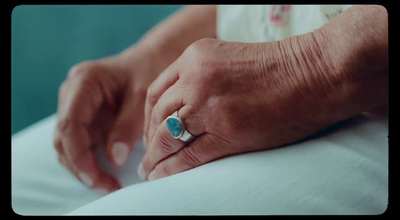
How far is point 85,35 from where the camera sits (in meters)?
1.16

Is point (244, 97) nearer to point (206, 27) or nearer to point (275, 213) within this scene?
point (275, 213)

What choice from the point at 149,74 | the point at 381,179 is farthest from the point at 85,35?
the point at 381,179

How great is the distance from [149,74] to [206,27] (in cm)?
12

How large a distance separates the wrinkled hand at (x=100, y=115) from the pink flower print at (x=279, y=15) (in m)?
0.24

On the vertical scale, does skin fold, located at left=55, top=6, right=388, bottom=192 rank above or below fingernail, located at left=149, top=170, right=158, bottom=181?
above

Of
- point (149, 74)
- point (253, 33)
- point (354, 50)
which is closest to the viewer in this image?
point (354, 50)

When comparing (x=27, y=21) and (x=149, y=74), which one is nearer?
(x=149, y=74)

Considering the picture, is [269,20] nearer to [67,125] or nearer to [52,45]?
[67,125]

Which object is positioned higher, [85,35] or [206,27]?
[206,27]

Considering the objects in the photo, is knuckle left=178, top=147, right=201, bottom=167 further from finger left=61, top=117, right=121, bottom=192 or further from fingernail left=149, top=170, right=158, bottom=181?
finger left=61, top=117, right=121, bottom=192

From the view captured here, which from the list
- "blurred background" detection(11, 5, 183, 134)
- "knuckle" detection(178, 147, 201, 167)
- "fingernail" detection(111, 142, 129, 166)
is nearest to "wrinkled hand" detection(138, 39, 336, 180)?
"knuckle" detection(178, 147, 201, 167)

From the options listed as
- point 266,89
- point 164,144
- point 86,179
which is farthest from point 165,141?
point 86,179

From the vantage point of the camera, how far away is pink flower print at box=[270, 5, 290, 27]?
48 centimetres

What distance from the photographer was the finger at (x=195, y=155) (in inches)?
16.5
